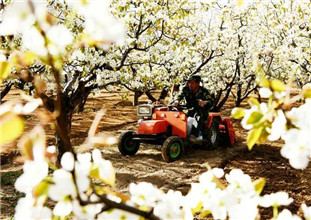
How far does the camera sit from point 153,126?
6.86 metres

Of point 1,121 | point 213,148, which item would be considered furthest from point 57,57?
point 213,148

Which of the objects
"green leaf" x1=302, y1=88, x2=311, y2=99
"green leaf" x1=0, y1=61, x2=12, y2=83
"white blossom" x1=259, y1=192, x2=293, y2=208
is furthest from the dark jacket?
"green leaf" x1=0, y1=61, x2=12, y2=83

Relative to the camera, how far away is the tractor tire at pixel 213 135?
7484mm

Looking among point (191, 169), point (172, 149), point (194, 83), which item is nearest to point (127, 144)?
point (172, 149)

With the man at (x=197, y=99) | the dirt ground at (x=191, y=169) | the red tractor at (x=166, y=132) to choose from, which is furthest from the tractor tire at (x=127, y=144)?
the man at (x=197, y=99)

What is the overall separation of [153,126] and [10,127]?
6.35 m

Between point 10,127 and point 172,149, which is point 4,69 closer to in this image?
point 10,127

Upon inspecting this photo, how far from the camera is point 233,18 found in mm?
Answer: 12188

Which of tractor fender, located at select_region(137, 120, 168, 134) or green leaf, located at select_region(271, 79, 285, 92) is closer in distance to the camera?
green leaf, located at select_region(271, 79, 285, 92)

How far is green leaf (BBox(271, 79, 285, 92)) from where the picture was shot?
67 cm

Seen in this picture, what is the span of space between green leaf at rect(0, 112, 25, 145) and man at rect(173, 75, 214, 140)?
6.61 metres

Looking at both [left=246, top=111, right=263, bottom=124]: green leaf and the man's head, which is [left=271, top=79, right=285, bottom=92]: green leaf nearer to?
[left=246, top=111, right=263, bottom=124]: green leaf

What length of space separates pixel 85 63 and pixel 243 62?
10573 mm

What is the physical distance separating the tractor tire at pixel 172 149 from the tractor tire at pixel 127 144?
1.01 meters
